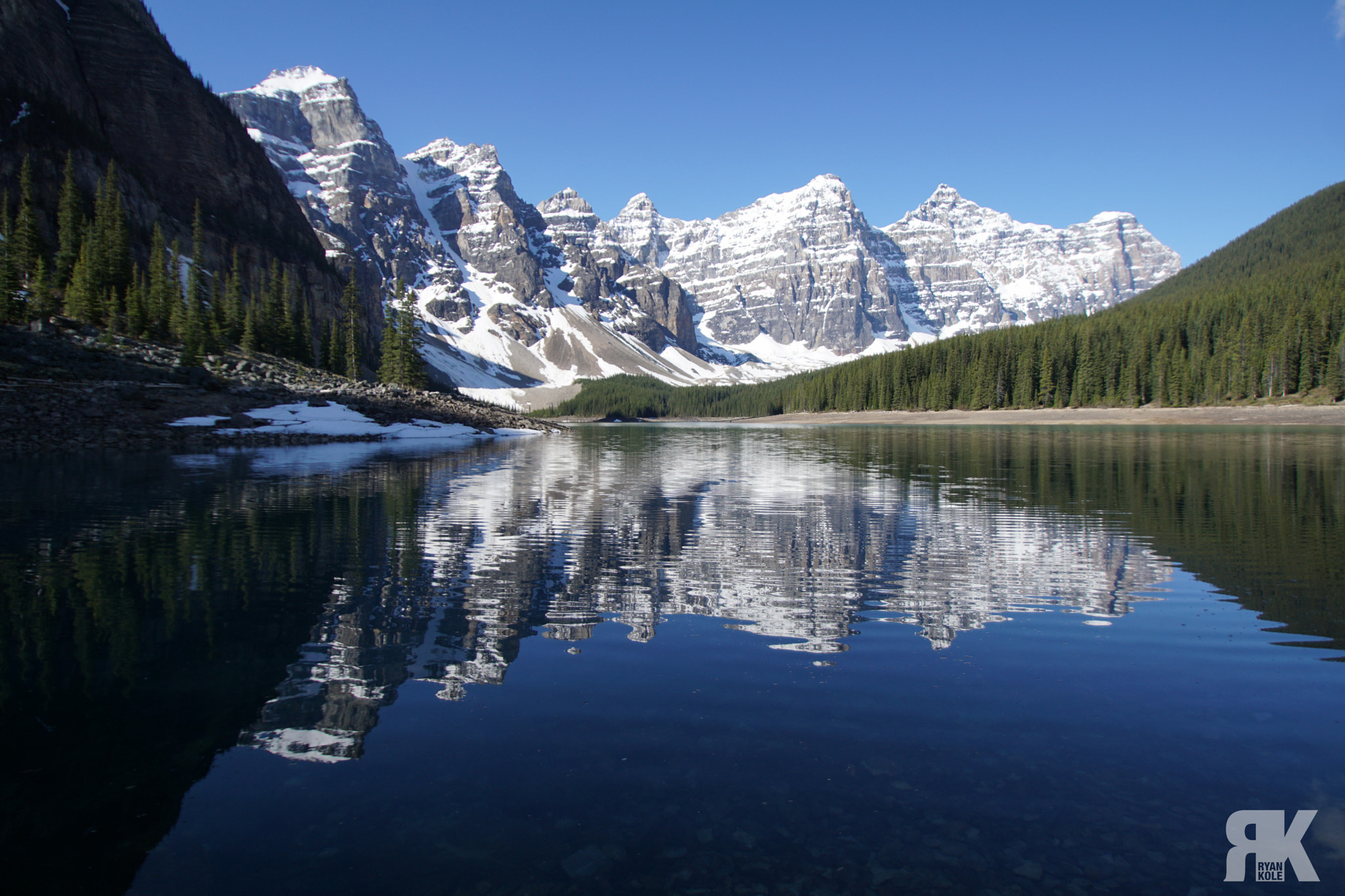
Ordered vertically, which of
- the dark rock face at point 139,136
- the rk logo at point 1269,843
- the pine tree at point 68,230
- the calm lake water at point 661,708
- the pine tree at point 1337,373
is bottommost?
the rk logo at point 1269,843

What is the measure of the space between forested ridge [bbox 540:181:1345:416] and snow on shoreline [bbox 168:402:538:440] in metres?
96.4

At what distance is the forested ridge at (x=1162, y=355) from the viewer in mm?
92625

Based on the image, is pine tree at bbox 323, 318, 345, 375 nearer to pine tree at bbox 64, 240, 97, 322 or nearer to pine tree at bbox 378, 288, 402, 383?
pine tree at bbox 378, 288, 402, 383

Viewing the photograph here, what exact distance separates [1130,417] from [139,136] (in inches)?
5760

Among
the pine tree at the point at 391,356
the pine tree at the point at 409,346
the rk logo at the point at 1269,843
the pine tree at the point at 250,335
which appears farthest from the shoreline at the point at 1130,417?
the rk logo at the point at 1269,843

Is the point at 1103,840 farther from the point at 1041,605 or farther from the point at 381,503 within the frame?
the point at 381,503

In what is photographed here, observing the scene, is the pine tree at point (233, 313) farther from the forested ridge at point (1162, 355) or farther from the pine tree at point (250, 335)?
the forested ridge at point (1162, 355)

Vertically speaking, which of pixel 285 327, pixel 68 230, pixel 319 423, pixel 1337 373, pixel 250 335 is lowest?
pixel 319 423

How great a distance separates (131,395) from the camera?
46594mm

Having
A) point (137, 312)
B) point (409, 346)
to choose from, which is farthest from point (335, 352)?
point (137, 312)

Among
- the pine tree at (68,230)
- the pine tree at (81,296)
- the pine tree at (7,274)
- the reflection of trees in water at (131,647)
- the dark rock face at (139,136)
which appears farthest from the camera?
the dark rock face at (139,136)

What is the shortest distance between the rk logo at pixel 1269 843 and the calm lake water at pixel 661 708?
81mm

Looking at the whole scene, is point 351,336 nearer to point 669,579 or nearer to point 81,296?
point 81,296

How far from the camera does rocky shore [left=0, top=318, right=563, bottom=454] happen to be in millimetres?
40031
